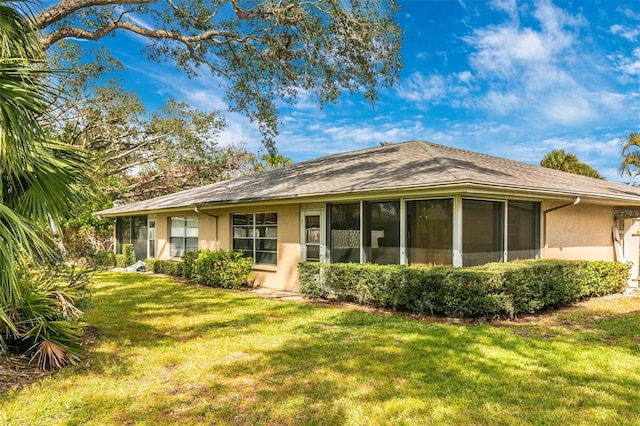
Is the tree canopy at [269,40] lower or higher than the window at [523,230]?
higher

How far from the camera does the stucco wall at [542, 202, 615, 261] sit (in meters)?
11.1

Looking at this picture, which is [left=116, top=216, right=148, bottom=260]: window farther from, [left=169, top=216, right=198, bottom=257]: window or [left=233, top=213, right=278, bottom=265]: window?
[left=233, top=213, right=278, bottom=265]: window

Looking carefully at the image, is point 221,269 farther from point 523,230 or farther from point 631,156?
point 631,156

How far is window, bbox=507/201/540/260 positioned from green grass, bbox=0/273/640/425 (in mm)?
2129

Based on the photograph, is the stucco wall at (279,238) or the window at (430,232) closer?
the window at (430,232)

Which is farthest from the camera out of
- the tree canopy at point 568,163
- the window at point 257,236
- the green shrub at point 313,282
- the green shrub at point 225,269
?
the tree canopy at point 568,163

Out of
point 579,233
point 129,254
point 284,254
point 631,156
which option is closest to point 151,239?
point 129,254

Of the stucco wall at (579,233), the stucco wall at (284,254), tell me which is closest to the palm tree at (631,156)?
the stucco wall at (579,233)

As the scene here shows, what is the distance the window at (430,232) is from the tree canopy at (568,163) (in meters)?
22.7

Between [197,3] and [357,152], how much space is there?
23.9 feet

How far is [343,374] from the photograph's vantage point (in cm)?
497

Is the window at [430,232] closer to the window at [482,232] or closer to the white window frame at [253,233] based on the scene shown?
the window at [482,232]

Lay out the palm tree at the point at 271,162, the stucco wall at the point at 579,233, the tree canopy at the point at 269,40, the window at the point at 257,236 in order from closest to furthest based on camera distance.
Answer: the tree canopy at the point at 269,40, the stucco wall at the point at 579,233, the window at the point at 257,236, the palm tree at the point at 271,162

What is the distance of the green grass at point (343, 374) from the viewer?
12.9 ft
